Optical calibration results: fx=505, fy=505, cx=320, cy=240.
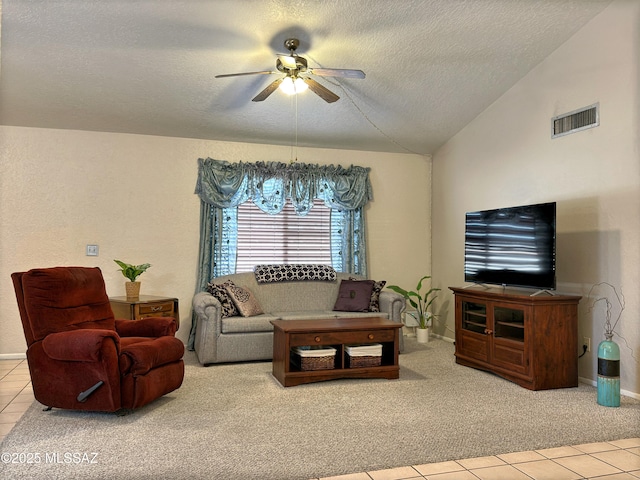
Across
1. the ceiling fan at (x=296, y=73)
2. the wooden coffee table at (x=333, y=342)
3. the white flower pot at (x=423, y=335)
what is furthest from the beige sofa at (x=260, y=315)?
the ceiling fan at (x=296, y=73)

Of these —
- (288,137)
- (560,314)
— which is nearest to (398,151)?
(288,137)

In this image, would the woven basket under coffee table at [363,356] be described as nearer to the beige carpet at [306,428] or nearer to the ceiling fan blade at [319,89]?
the beige carpet at [306,428]

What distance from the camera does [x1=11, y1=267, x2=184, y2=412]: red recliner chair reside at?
3.20 metres

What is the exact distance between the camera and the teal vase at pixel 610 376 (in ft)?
11.8

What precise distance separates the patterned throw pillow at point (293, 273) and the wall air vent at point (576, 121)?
2768 millimetres

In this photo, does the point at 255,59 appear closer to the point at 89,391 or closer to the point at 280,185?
the point at 280,185

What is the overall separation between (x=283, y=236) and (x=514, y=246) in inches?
109

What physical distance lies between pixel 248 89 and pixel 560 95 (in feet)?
9.46

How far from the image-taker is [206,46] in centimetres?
417

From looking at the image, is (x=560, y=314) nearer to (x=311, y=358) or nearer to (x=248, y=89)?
(x=311, y=358)

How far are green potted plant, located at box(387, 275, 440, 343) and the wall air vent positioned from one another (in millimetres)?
2407

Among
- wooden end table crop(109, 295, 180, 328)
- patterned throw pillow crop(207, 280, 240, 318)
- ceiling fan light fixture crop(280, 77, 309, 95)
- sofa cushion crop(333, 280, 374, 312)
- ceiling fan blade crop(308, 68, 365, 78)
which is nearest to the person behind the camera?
ceiling fan blade crop(308, 68, 365, 78)

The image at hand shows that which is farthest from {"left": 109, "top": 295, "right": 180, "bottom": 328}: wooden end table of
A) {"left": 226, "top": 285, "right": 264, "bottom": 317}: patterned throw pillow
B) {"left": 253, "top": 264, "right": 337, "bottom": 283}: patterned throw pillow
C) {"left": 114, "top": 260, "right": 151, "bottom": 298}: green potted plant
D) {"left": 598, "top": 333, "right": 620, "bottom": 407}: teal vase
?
{"left": 598, "top": 333, "right": 620, "bottom": 407}: teal vase

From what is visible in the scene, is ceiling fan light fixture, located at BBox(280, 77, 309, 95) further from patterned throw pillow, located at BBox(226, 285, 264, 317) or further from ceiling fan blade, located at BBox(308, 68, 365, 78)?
patterned throw pillow, located at BBox(226, 285, 264, 317)
